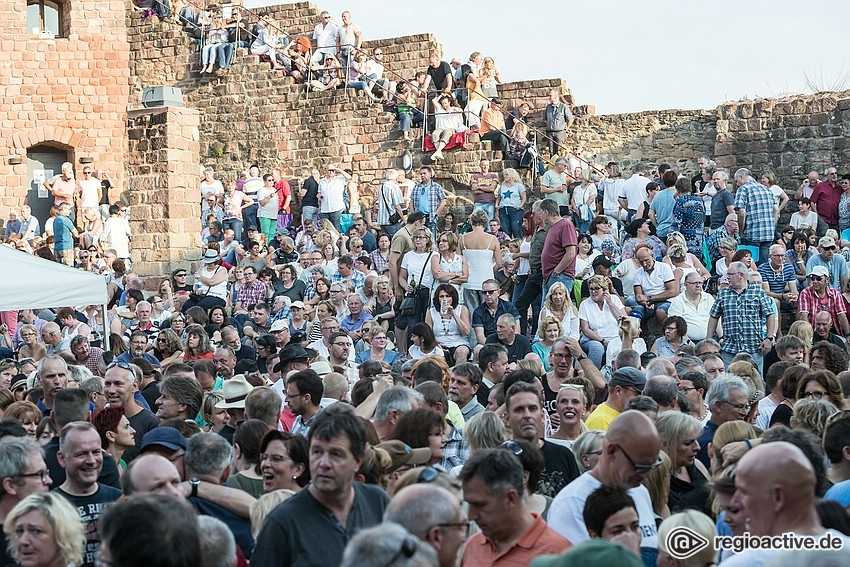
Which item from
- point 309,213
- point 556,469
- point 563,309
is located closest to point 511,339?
point 563,309

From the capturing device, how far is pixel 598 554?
3049 mm

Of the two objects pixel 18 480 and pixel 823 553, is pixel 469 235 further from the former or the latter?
pixel 823 553

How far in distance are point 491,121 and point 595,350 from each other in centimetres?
1105

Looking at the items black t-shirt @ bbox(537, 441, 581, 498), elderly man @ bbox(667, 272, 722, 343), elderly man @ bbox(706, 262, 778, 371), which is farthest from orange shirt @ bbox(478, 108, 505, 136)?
black t-shirt @ bbox(537, 441, 581, 498)

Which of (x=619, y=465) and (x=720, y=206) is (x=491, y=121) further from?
(x=619, y=465)

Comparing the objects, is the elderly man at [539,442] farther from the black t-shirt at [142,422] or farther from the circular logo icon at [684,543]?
the black t-shirt at [142,422]

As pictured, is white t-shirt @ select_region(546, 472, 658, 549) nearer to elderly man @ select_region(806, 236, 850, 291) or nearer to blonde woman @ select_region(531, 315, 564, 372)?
Result: blonde woman @ select_region(531, 315, 564, 372)

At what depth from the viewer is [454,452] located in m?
6.63

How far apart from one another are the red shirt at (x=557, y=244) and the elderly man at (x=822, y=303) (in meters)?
2.34

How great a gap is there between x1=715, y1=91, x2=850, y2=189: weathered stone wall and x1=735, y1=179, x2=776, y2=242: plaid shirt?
420 cm

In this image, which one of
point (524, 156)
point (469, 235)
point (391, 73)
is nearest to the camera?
point (469, 235)

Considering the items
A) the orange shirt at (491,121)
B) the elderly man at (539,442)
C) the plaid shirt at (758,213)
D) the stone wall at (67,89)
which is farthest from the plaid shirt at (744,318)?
the stone wall at (67,89)

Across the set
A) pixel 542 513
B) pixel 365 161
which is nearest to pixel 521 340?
pixel 542 513

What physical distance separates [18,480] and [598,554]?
3.00 meters
